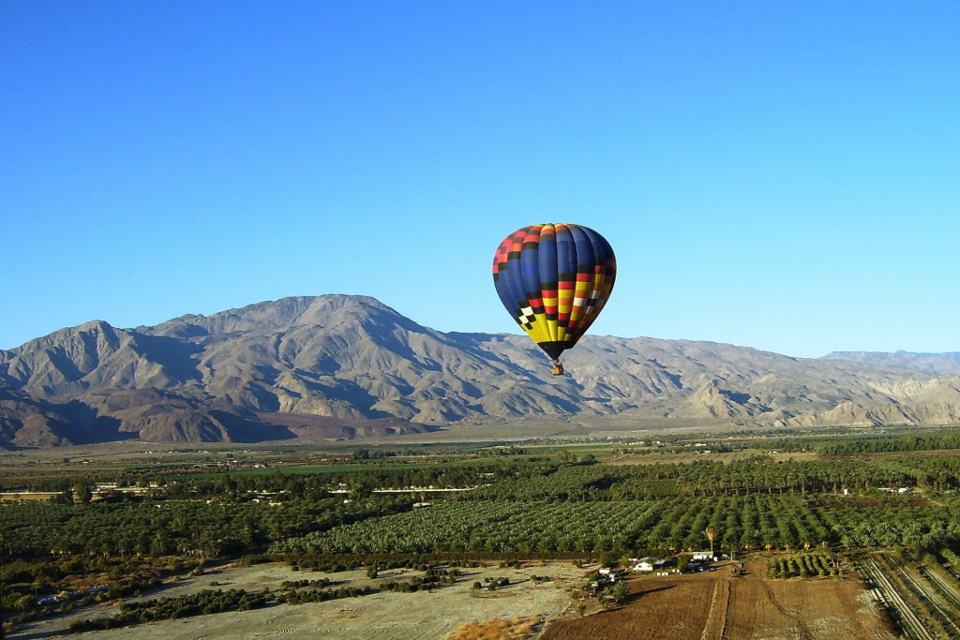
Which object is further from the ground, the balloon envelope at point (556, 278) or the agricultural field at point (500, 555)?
the balloon envelope at point (556, 278)

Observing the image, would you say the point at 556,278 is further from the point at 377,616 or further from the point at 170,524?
the point at 170,524

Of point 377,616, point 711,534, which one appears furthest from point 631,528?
point 377,616

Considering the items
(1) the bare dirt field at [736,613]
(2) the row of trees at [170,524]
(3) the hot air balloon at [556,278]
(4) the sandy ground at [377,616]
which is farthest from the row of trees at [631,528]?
(3) the hot air balloon at [556,278]

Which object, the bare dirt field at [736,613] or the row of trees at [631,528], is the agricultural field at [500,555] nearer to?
the bare dirt field at [736,613]

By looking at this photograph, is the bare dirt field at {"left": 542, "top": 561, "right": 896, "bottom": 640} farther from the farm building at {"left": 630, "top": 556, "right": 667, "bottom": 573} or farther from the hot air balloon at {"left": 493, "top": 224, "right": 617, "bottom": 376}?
the hot air balloon at {"left": 493, "top": 224, "right": 617, "bottom": 376}

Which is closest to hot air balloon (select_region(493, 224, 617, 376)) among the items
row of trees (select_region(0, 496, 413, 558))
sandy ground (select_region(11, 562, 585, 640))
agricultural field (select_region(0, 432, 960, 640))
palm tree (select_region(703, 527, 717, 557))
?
sandy ground (select_region(11, 562, 585, 640))

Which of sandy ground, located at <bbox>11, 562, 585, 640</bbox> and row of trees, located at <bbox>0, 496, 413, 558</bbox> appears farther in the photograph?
row of trees, located at <bbox>0, 496, 413, 558</bbox>

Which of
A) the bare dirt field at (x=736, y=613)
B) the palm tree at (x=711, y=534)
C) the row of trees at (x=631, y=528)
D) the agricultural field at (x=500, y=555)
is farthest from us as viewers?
the row of trees at (x=631, y=528)

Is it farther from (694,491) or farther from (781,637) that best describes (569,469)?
(781,637)
